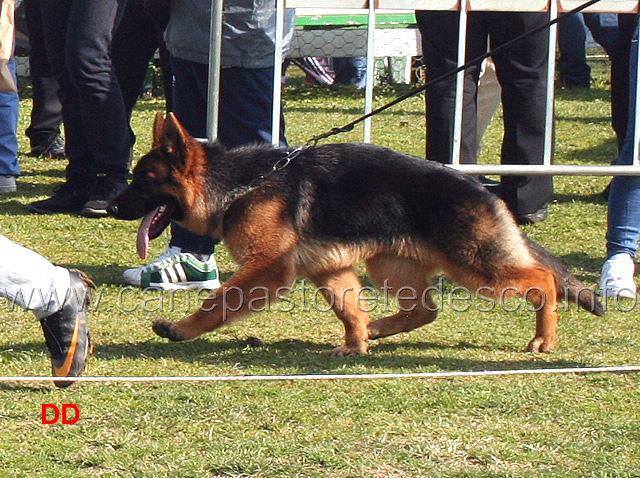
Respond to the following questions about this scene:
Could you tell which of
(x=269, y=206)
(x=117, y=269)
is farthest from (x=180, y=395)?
(x=117, y=269)

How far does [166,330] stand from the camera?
4.14m

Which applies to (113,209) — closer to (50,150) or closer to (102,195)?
(102,195)

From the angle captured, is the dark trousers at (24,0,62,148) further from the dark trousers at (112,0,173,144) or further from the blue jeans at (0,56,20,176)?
the blue jeans at (0,56,20,176)

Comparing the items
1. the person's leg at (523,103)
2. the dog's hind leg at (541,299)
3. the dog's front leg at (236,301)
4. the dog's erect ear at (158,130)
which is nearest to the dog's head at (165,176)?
the dog's erect ear at (158,130)

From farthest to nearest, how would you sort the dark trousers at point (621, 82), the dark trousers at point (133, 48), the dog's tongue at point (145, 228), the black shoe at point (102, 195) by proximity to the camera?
1. the dark trousers at point (133, 48)
2. the dark trousers at point (621, 82)
3. the black shoe at point (102, 195)
4. the dog's tongue at point (145, 228)

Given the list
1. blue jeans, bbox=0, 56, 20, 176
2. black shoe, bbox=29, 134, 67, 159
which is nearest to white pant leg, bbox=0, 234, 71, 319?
blue jeans, bbox=0, 56, 20, 176

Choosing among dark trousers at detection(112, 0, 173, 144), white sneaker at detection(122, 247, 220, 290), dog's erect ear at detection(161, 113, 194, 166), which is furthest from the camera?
dark trousers at detection(112, 0, 173, 144)

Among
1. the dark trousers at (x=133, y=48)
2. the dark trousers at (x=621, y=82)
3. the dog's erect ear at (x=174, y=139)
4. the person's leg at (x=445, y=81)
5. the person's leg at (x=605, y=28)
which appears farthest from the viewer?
the person's leg at (x=605, y=28)

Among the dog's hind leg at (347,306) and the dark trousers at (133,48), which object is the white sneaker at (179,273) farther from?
the dark trousers at (133,48)

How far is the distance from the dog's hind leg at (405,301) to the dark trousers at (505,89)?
1.72 metres

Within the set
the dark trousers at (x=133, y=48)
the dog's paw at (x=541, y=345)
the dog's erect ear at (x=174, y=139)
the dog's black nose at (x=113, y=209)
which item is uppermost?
the dark trousers at (x=133, y=48)

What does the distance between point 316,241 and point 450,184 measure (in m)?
0.52

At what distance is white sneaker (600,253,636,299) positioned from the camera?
503cm

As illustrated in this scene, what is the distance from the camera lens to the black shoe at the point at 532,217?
21.6 ft
